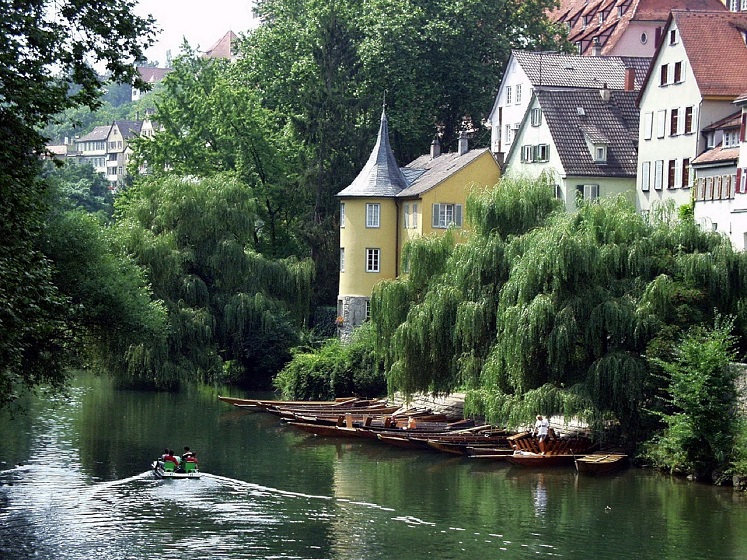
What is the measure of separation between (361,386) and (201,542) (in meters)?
27.1

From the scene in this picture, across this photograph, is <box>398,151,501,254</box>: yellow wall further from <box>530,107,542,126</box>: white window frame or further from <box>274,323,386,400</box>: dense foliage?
<box>274,323,386,400</box>: dense foliage

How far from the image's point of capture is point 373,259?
221ft

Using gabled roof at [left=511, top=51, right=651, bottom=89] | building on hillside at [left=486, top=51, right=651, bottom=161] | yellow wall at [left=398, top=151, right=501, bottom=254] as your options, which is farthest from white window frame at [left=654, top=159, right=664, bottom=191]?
gabled roof at [left=511, top=51, right=651, bottom=89]

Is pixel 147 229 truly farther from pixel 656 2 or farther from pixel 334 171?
pixel 656 2

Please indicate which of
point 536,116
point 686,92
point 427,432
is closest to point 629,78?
point 536,116

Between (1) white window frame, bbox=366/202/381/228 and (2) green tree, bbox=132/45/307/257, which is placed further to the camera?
(2) green tree, bbox=132/45/307/257

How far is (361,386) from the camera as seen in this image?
5631 cm

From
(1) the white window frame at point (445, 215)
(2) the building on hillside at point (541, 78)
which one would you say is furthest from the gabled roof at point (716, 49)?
(1) the white window frame at point (445, 215)

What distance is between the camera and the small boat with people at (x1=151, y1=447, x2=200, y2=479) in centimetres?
3691

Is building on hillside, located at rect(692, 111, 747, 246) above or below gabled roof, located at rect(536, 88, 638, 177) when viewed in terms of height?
below

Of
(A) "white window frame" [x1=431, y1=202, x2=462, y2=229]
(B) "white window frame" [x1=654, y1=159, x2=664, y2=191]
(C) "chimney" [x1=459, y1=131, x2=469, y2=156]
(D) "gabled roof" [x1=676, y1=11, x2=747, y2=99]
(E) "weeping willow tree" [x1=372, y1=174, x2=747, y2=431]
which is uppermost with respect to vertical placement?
(D) "gabled roof" [x1=676, y1=11, x2=747, y2=99]

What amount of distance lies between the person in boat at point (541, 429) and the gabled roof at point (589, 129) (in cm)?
2344

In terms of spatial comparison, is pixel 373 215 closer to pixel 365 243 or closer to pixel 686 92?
pixel 365 243

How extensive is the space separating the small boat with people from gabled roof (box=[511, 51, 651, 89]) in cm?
3735
